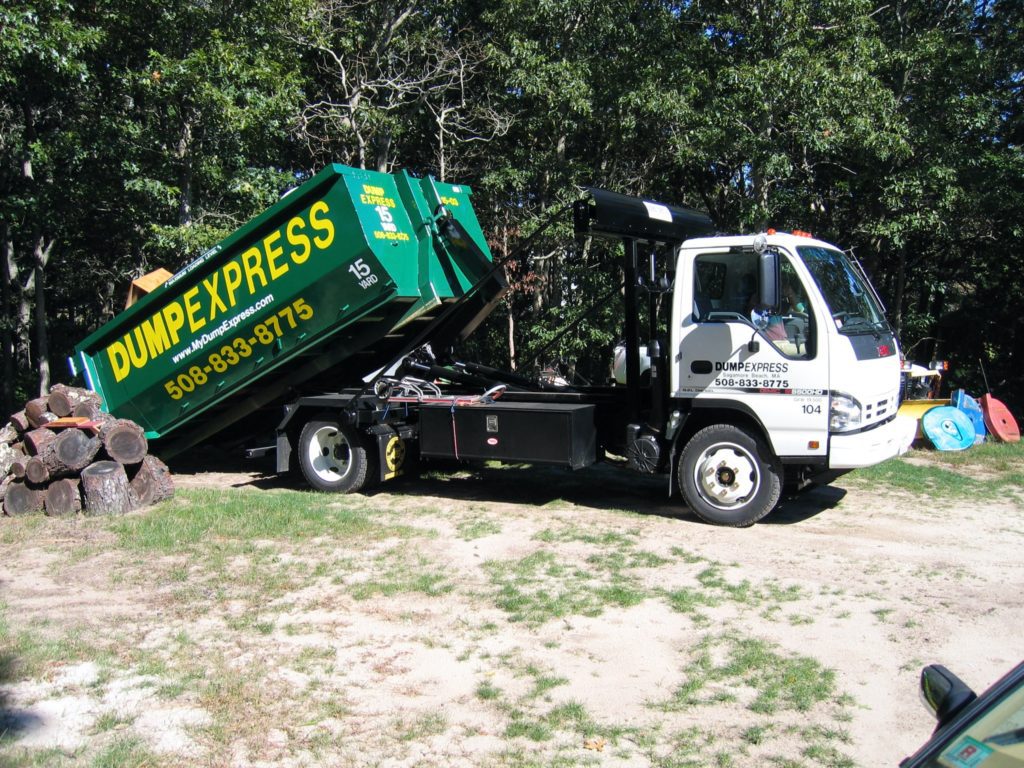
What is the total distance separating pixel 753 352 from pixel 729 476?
3.62 ft

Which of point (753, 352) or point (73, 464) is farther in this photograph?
point (73, 464)

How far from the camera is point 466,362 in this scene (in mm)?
10117

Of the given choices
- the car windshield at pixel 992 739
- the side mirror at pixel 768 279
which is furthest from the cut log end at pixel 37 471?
the car windshield at pixel 992 739

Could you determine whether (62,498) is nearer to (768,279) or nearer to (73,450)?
(73,450)

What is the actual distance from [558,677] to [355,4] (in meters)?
12.2

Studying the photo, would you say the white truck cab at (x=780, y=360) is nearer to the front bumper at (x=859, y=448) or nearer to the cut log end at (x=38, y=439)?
the front bumper at (x=859, y=448)

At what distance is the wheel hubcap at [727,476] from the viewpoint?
768cm

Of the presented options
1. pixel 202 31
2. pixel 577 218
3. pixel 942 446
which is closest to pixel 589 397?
pixel 577 218

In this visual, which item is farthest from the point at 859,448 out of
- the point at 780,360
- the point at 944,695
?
the point at 944,695

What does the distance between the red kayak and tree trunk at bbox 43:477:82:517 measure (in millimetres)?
11487

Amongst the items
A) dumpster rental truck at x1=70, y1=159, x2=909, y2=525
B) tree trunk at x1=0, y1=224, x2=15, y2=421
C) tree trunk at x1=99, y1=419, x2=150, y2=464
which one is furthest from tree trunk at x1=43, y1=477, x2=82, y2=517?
tree trunk at x1=0, y1=224, x2=15, y2=421

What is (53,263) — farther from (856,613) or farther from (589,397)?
(856,613)

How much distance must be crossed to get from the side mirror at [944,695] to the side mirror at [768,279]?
4900 mm

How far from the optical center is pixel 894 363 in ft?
25.8
